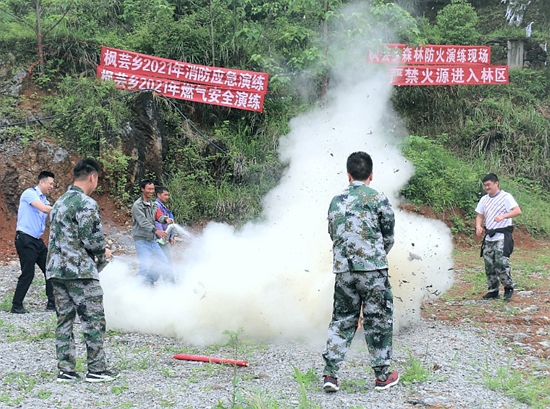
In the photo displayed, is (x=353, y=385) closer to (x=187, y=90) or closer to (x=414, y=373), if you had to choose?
(x=414, y=373)

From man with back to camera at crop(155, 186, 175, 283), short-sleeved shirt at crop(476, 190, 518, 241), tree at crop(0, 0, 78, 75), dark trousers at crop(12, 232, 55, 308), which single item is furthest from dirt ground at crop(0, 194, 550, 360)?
tree at crop(0, 0, 78, 75)

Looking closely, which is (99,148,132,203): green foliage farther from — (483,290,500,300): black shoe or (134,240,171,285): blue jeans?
(483,290,500,300): black shoe

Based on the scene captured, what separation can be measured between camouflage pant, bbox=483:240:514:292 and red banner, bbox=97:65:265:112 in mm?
8034

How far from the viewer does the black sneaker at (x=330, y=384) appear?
183 inches

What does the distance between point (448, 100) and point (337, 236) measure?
48.3 feet

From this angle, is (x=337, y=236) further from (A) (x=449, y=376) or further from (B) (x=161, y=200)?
(B) (x=161, y=200)

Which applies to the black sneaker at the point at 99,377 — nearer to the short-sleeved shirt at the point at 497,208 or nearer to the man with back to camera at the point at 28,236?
the man with back to camera at the point at 28,236

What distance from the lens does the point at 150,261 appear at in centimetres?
793

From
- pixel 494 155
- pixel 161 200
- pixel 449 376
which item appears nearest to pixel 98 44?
pixel 161 200

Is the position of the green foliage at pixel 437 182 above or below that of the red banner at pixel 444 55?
below

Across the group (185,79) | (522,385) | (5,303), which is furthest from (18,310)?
(185,79)

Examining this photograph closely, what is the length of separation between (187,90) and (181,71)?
0.48 m

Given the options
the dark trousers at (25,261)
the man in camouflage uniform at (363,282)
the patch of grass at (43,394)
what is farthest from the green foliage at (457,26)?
the patch of grass at (43,394)

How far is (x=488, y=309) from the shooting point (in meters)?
7.87
